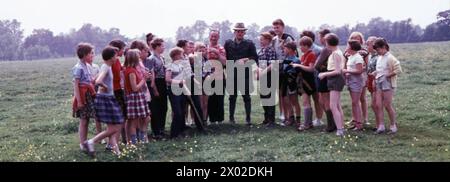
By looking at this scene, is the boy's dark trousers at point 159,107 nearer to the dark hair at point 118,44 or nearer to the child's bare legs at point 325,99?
the dark hair at point 118,44

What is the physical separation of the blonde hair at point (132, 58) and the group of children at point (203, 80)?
0.02 meters

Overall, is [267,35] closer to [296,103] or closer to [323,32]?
[323,32]

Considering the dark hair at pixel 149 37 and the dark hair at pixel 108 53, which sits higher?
the dark hair at pixel 149 37

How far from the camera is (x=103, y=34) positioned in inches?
5472

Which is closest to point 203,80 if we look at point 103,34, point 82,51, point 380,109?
point 82,51

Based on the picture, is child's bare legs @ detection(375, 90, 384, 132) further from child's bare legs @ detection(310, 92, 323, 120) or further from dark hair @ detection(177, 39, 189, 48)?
dark hair @ detection(177, 39, 189, 48)

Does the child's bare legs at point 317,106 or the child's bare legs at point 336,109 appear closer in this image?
the child's bare legs at point 336,109

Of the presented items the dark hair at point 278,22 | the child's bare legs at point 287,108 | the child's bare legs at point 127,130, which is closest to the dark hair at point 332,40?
the dark hair at point 278,22

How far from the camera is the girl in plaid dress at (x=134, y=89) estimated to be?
30.3ft

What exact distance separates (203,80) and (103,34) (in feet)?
435

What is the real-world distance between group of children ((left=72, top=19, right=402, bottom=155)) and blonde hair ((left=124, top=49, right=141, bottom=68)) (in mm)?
18

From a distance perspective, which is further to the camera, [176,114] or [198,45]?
[198,45]

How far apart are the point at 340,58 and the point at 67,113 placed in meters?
9.84
